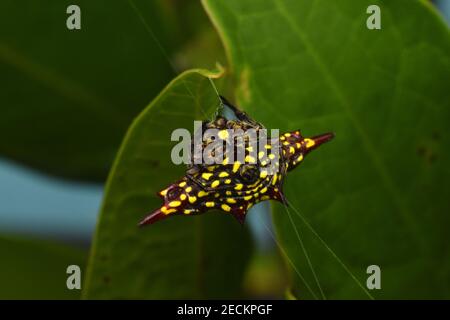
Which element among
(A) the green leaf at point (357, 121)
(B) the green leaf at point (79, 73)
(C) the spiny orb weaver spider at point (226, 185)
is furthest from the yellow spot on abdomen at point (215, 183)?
(B) the green leaf at point (79, 73)

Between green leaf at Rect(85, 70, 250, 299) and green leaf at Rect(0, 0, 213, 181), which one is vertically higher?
green leaf at Rect(0, 0, 213, 181)

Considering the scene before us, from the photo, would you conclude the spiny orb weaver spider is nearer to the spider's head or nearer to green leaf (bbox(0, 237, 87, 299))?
the spider's head

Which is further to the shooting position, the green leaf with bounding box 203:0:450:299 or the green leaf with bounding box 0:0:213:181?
the green leaf with bounding box 0:0:213:181

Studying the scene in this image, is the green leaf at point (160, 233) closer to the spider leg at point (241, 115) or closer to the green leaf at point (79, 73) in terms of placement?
the spider leg at point (241, 115)

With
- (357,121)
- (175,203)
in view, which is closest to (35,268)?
(175,203)

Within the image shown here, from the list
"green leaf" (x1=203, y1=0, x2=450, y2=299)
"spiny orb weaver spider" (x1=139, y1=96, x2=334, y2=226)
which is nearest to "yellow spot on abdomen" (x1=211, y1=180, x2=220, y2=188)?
"spiny orb weaver spider" (x1=139, y1=96, x2=334, y2=226)

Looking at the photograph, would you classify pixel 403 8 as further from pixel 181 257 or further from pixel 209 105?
pixel 181 257

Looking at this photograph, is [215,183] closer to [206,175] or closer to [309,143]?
[206,175]
